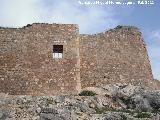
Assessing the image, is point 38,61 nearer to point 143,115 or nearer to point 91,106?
point 91,106

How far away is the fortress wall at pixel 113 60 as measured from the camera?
3042 centimetres

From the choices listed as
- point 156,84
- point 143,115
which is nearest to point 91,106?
point 143,115

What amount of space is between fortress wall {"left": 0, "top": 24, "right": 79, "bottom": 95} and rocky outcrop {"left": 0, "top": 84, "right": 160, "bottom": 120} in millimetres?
2881

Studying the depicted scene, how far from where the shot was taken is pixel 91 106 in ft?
77.0

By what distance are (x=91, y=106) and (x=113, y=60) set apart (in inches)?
317

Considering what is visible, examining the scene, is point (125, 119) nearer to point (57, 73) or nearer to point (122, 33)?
point (57, 73)

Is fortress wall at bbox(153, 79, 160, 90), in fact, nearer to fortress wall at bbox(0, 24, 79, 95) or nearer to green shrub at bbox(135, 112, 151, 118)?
fortress wall at bbox(0, 24, 79, 95)

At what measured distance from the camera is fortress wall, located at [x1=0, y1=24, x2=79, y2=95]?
1109 inches

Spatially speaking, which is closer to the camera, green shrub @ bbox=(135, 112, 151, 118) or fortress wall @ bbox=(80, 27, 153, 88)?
green shrub @ bbox=(135, 112, 151, 118)

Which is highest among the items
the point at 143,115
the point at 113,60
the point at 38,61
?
the point at 113,60

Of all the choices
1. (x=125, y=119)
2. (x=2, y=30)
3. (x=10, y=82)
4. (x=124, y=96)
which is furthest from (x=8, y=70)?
(x=125, y=119)

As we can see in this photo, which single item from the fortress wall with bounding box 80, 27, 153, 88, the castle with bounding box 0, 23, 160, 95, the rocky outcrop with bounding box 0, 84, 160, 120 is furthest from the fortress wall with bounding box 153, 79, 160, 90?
the rocky outcrop with bounding box 0, 84, 160, 120

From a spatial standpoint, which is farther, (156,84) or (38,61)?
(156,84)

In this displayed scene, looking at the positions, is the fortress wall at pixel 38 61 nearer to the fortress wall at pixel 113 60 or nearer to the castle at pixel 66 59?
the castle at pixel 66 59
